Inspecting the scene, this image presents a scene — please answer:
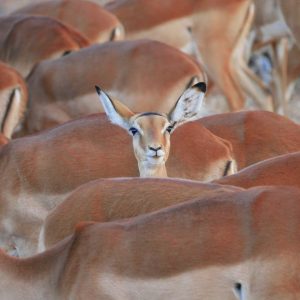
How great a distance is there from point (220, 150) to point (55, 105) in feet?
7.37

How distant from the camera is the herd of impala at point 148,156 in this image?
5152 mm

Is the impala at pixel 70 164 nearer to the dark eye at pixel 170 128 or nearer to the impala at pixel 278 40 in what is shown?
the dark eye at pixel 170 128

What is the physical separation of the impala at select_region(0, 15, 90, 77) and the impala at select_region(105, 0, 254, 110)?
1.16 m

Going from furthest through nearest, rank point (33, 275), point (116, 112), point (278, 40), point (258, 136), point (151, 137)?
point (278, 40) → point (258, 136) → point (116, 112) → point (151, 137) → point (33, 275)

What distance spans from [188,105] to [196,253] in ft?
6.47

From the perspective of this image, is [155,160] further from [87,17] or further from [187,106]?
[87,17]

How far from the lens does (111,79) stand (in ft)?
30.0

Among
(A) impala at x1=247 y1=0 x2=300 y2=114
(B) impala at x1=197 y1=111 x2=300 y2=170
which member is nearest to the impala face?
(B) impala at x1=197 y1=111 x2=300 y2=170

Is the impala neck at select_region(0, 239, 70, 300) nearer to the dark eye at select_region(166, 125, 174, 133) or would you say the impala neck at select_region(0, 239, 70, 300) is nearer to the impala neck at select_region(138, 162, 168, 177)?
the impala neck at select_region(138, 162, 168, 177)

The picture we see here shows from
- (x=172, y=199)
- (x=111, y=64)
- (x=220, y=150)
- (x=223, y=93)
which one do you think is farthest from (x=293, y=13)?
(x=172, y=199)

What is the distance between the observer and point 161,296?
5195mm

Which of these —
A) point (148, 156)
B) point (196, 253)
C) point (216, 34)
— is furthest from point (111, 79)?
point (196, 253)

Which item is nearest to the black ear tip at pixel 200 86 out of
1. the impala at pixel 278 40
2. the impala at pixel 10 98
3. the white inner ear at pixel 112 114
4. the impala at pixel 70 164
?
the impala at pixel 70 164

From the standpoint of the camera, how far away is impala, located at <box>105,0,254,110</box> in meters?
10.9
